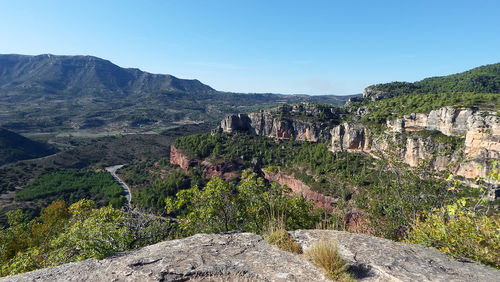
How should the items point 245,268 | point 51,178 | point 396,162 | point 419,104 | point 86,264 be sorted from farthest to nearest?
point 51,178 < point 419,104 < point 396,162 < point 86,264 < point 245,268

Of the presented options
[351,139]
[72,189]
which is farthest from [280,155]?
[72,189]

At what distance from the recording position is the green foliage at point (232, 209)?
1033 cm

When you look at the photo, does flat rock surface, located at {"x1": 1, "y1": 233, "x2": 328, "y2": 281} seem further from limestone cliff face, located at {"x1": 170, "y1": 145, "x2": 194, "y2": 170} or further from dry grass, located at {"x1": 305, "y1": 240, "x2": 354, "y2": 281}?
limestone cliff face, located at {"x1": 170, "y1": 145, "x2": 194, "y2": 170}

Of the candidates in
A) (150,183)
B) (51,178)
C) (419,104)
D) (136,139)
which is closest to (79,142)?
(136,139)

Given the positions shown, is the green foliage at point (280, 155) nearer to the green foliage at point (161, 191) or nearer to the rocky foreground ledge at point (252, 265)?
the green foliage at point (161, 191)

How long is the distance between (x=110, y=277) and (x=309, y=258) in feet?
14.9

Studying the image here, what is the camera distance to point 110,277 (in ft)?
17.3

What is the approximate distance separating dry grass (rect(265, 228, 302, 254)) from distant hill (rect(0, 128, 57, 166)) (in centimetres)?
13557

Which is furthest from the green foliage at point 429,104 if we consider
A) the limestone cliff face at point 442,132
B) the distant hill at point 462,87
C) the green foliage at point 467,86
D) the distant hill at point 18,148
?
the distant hill at point 18,148

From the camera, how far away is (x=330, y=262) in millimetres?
5172

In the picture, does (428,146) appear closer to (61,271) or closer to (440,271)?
(440,271)

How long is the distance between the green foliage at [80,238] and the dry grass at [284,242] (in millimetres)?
4586

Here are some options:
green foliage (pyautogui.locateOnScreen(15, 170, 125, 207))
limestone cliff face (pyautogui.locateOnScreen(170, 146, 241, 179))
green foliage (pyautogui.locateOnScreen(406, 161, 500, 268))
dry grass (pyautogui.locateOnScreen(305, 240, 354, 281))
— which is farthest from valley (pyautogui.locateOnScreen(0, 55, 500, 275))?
dry grass (pyautogui.locateOnScreen(305, 240, 354, 281))

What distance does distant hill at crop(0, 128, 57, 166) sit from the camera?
331ft
